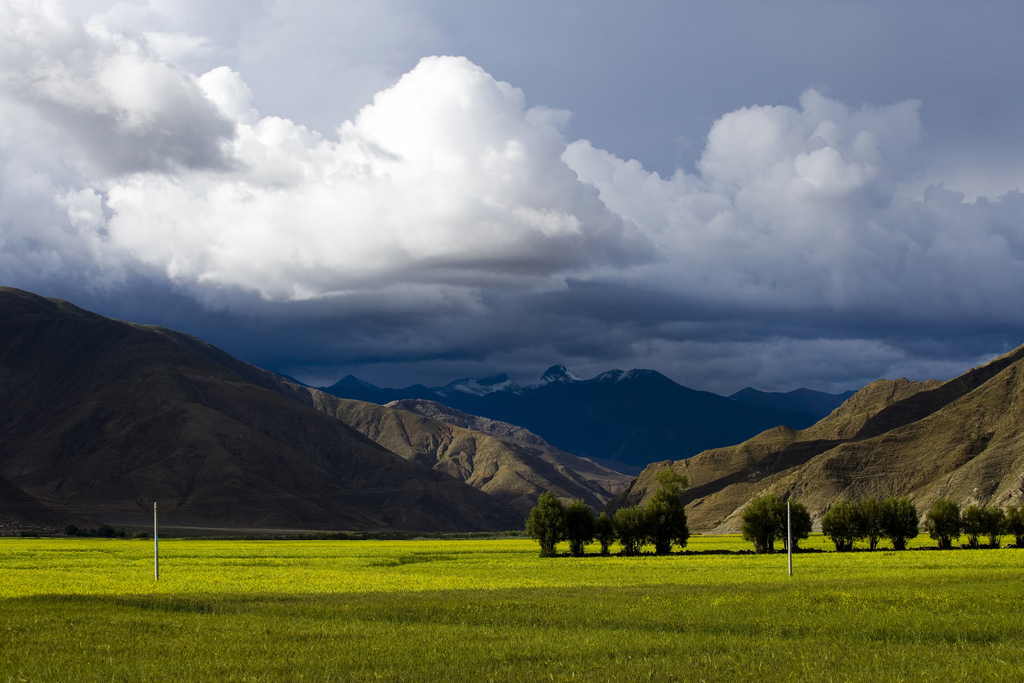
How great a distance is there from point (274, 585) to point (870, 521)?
74.6 meters

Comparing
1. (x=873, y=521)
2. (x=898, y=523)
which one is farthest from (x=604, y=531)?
(x=898, y=523)

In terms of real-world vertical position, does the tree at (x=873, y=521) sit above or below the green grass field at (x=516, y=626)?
below

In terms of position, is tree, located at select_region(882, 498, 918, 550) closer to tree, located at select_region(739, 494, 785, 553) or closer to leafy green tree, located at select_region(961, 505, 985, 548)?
leafy green tree, located at select_region(961, 505, 985, 548)

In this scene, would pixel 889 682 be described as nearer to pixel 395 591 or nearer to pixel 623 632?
pixel 623 632

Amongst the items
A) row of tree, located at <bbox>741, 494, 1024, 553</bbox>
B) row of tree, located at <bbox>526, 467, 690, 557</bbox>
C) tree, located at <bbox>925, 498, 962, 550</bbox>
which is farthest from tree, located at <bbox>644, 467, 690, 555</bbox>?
tree, located at <bbox>925, 498, 962, 550</bbox>

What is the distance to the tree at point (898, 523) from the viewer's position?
97.0 m

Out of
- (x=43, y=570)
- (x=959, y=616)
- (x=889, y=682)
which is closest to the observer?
(x=889, y=682)

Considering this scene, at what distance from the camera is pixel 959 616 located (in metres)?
34.5

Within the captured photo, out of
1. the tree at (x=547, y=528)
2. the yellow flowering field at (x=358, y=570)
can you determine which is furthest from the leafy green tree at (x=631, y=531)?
the tree at (x=547, y=528)

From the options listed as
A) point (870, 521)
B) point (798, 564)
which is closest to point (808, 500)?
point (870, 521)

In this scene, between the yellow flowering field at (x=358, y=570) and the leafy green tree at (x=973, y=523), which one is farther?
the leafy green tree at (x=973, y=523)

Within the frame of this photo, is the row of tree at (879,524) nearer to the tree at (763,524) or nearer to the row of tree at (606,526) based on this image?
the tree at (763,524)

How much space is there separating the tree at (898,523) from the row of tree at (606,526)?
24.1 metres

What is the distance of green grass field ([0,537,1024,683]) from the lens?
25922 mm
